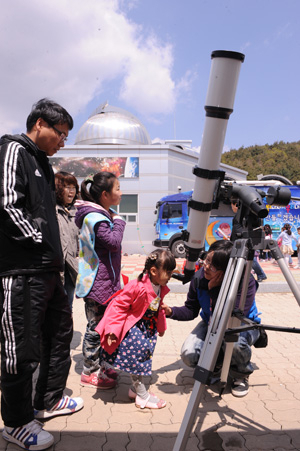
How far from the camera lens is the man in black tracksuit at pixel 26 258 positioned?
1.84 m

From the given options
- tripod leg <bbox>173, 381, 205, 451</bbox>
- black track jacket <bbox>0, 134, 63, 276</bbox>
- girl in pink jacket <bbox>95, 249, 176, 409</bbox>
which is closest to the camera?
tripod leg <bbox>173, 381, 205, 451</bbox>

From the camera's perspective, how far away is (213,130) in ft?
7.77

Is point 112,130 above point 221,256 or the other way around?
the other way around

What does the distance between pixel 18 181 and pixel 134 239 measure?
16.9 meters

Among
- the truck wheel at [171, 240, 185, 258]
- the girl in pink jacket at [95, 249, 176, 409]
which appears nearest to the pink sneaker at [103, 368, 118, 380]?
the girl in pink jacket at [95, 249, 176, 409]

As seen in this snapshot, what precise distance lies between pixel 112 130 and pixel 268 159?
192 ft

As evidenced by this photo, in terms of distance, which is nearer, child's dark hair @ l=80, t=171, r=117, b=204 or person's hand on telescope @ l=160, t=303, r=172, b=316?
person's hand on telescope @ l=160, t=303, r=172, b=316

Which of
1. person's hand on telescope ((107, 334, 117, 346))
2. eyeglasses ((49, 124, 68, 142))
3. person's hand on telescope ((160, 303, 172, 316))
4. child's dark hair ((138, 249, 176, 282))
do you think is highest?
eyeglasses ((49, 124, 68, 142))

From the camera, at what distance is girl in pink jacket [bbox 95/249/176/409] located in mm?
2393

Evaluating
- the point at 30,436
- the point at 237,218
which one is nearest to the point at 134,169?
the point at 237,218

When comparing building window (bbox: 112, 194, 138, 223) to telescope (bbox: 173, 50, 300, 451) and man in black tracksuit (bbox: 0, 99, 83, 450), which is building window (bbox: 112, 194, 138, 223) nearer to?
telescope (bbox: 173, 50, 300, 451)

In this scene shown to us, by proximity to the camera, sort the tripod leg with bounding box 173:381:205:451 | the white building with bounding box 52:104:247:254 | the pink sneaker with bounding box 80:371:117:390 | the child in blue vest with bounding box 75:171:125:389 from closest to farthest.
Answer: the tripod leg with bounding box 173:381:205:451, the child in blue vest with bounding box 75:171:125:389, the pink sneaker with bounding box 80:371:117:390, the white building with bounding box 52:104:247:254

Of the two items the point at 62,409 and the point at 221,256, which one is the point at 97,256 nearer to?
the point at 221,256

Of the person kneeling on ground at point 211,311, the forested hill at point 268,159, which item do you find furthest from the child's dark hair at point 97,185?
the forested hill at point 268,159
